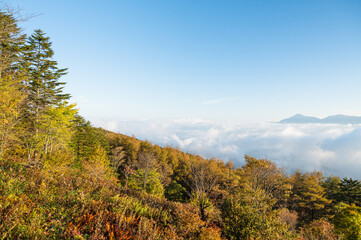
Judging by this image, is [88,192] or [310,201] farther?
[310,201]

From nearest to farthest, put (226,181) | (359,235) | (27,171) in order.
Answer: (27,171) → (359,235) → (226,181)

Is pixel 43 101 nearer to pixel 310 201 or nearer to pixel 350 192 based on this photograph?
pixel 310 201

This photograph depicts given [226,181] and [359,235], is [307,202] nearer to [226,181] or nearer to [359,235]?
[226,181]

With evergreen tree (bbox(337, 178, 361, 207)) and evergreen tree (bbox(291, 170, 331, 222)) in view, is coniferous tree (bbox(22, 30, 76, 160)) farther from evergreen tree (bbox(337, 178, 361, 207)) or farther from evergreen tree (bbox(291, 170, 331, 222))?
evergreen tree (bbox(337, 178, 361, 207))

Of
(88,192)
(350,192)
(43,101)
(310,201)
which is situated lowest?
(310,201)

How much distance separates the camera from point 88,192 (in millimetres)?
6684

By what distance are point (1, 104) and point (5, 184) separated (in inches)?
349

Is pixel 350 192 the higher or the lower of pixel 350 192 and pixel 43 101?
the lower

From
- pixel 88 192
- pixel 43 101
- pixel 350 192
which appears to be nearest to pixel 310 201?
pixel 350 192

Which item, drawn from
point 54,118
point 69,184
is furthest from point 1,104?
point 69,184

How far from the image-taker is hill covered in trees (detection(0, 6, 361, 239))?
4570 mm

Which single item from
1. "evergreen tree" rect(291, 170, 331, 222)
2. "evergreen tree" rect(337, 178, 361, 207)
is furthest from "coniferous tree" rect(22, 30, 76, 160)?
"evergreen tree" rect(337, 178, 361, 207)

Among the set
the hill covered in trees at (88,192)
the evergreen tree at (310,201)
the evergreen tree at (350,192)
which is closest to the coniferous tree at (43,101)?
the hill covered in trees at (88,192)

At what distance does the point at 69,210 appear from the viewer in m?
5.04
